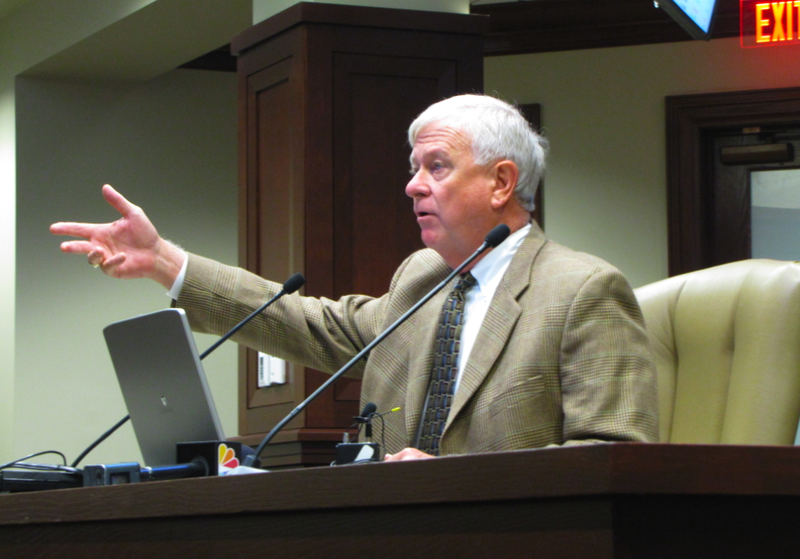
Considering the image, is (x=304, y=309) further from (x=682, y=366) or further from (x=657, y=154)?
(x=657, y=154)

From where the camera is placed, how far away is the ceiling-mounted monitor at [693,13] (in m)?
2.89

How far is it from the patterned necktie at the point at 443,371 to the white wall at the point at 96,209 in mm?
2982

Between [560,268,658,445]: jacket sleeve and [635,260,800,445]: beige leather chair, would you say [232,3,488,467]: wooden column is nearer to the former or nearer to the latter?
[635,260,800,445]: beige leather chair

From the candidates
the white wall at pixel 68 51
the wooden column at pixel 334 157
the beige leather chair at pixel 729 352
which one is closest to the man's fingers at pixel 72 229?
the beige leather chair at pixel 729 352

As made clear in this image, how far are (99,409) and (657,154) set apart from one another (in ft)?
8.77

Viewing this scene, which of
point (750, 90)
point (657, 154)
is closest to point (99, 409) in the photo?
point (657, 154)

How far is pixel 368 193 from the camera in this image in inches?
128

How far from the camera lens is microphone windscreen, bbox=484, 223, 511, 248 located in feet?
→ 5.68

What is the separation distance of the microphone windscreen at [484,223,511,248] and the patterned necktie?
29 cm

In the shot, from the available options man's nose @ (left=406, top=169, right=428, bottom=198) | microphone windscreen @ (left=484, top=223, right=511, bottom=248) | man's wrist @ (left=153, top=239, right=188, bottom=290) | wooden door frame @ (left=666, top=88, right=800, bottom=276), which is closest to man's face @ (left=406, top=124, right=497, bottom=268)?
man's nose @ (left=406, top=169, right=428, bottom=198)

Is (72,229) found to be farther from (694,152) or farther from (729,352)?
(694,152)

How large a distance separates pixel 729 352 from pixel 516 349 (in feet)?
1.33

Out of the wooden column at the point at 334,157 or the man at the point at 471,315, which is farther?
the wooden column at the point at 334,157

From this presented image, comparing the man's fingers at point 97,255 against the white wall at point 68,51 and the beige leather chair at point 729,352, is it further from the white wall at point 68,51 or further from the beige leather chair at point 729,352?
the white wall at point 68,51
